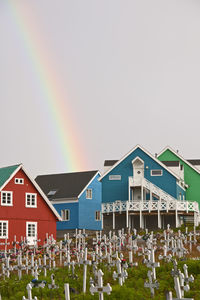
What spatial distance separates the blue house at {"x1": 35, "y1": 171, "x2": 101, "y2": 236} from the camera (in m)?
60.9

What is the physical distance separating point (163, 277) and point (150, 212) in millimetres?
31749

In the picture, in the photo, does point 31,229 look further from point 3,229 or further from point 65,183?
point 65,183

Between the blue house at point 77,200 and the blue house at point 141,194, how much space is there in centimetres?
518

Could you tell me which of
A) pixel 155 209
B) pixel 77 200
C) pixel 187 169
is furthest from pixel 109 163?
pixel 155 209

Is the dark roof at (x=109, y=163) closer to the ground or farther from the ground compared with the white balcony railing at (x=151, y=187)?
farther from the ground

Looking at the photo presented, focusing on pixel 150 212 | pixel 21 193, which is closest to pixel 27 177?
pixel 21 193

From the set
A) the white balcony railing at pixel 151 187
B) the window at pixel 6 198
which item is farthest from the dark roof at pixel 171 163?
the window at pixel 6 198

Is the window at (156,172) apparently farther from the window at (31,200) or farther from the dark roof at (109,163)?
the window at (31,200)

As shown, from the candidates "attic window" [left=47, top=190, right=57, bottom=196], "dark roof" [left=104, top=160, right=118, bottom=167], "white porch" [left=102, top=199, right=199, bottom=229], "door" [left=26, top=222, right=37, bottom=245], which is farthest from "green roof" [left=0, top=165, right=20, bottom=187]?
"attic window" [left=47, top=190, right=57, bottom=196]

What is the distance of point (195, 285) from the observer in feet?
62.6

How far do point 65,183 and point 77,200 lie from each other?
189 inches

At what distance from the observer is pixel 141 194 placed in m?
53.9

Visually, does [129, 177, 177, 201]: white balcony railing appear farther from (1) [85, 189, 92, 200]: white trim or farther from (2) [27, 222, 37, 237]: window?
(2) [27, 222, 37, 237]: window

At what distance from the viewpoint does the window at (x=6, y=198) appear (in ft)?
141
